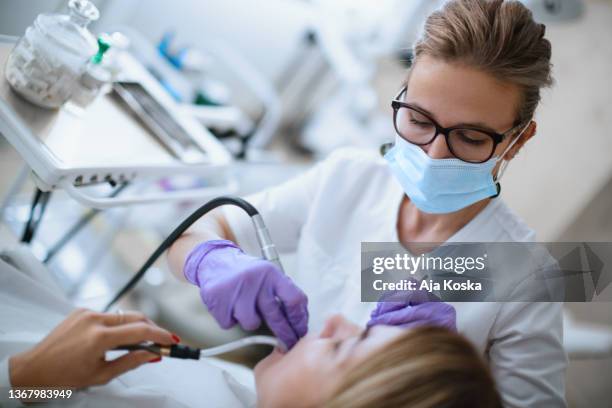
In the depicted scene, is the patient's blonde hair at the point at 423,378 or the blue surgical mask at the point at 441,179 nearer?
the patient's blonde hair at the point at 423,378

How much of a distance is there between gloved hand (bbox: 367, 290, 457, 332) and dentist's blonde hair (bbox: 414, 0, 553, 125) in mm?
424

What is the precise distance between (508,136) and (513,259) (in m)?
0.27

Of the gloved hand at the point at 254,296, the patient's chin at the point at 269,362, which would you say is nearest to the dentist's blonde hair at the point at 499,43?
the gloved hand at the point at 254,296

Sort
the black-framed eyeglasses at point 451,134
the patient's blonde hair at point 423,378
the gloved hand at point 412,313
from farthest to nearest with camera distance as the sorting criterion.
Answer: the black-framed eyeglasses at point 451,134 → the gloved hand at point 412,313 → the patient's blonde hair at point 423,378

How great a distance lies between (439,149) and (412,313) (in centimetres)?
33

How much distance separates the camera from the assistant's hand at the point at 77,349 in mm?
676

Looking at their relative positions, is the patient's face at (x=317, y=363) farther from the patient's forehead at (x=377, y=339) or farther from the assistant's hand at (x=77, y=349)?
the assistant's hand at (x=77, y=349)

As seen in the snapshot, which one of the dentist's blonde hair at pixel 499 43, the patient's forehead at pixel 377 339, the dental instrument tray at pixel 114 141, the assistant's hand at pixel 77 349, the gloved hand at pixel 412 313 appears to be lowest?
the assistant's hand at pixel 77 349

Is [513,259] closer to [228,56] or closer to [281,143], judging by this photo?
[228,56]

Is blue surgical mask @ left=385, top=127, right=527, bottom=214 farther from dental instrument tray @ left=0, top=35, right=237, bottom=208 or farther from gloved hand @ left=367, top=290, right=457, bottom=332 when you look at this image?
dental instrument tray @ left=0, top=35, right=237, bottom=208

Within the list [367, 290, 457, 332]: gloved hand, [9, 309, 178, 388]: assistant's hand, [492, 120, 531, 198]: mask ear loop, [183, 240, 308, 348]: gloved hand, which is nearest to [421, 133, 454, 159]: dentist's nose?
[492, 120, 531, 198]: mask ear loop

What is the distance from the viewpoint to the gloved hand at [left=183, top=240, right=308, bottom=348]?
0.76 m

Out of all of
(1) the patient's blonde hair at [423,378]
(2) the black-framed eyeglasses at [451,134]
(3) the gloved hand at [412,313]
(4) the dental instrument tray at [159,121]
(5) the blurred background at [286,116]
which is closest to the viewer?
(1) the patient's blonde hair at [423,378]

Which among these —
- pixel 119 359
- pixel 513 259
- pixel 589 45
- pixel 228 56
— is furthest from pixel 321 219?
pixel 589 45
